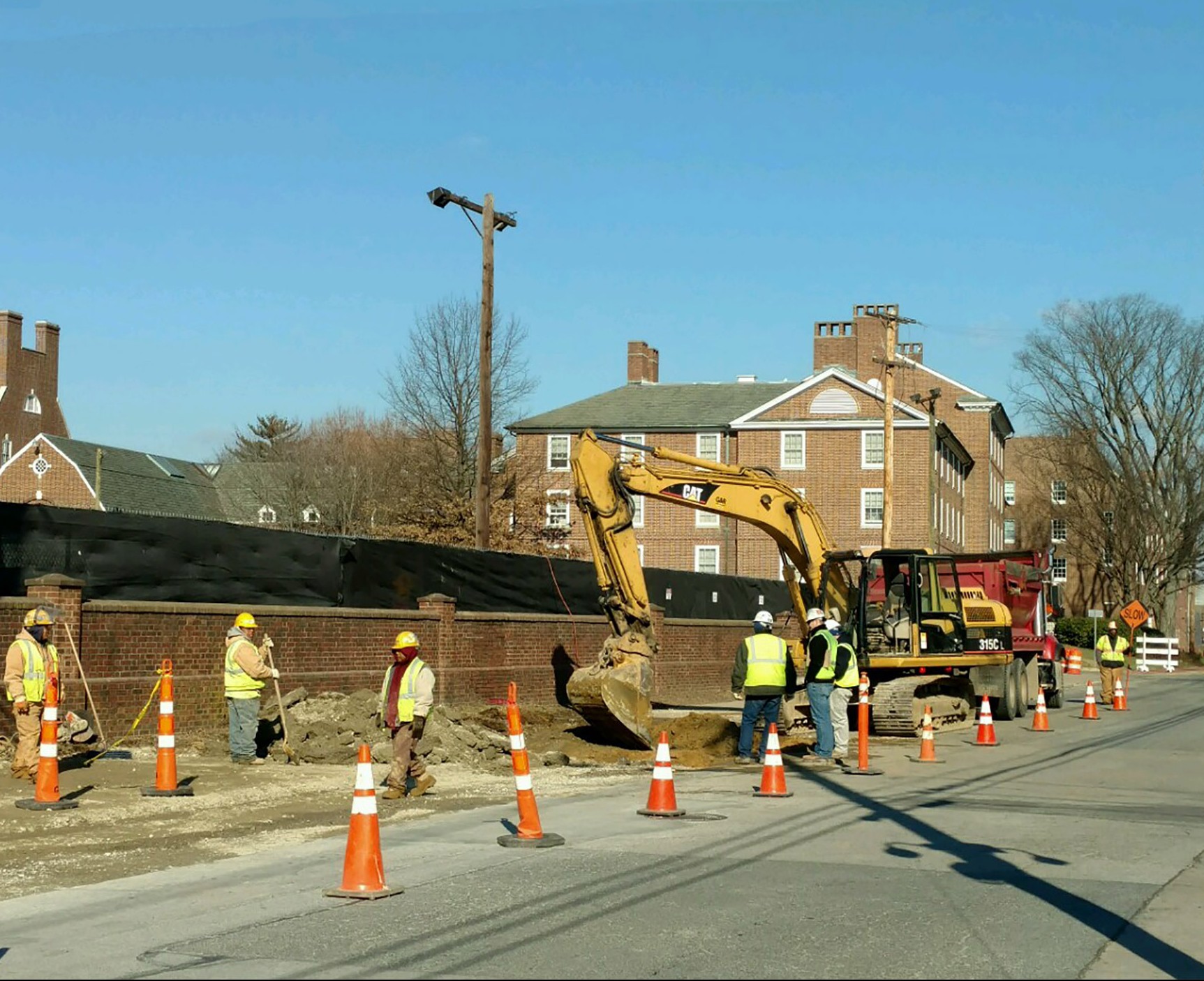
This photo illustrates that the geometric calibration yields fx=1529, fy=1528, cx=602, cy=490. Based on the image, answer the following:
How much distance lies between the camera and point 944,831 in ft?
42.0

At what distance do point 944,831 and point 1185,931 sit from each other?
4073 mm

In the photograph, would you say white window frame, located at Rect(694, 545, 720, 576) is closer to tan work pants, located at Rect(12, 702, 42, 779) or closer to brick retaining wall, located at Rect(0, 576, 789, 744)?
brick retaining wall, located at Rect(0, 576, 789, 744)

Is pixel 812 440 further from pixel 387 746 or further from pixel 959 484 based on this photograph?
pixel 387 746

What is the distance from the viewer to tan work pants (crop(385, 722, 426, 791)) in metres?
14.9

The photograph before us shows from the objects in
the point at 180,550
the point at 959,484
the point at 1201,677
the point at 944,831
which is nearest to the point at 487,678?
the point at 180,550

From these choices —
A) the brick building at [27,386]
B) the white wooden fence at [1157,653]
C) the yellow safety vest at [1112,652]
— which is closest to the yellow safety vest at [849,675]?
the yellow safety vest at [1112,652]

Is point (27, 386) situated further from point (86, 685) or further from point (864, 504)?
point (86, 685)

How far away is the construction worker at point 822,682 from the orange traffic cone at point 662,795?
5.45 m

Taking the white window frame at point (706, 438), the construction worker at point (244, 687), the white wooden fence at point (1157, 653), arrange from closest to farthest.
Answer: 1. the construction worker at point (244, 687)
2. the white wooden fence at point (1157, 653)
3. the white window frame at point (706, 438)

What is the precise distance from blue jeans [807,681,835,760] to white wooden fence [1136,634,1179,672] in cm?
4474

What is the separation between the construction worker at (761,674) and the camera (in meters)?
18.3

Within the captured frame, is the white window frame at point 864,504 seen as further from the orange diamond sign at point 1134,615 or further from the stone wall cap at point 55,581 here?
the stone wall cap at point 55,581

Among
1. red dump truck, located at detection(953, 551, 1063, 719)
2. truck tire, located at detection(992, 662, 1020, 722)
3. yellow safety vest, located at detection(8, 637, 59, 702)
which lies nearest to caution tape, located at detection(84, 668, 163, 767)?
yellow safety vest, located at detection(8, 637, 59, 702)

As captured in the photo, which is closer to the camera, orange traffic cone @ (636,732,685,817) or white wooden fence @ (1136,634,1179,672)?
orange traffic cone @ (636,732,685,817)
